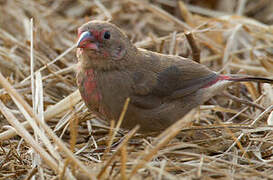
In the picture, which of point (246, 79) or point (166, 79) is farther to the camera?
point (246, 79)

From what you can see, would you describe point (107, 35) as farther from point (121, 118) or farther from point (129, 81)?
point (121, 118)

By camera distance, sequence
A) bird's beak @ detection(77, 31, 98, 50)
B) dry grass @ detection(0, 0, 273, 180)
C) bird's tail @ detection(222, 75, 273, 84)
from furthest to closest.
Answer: bird's tail @ detection(222, 75, 273, 84)
bird's beak @ detection(77, 31, 98, 50)
dry grass @ detection(0, 0, 273, 180)

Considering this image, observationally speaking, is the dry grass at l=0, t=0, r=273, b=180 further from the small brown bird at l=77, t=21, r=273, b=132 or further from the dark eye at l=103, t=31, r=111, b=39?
the dark eye at l=103, t=31, r=111, b=39

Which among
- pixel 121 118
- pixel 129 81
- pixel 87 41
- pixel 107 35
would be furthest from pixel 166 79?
pixel 121 118

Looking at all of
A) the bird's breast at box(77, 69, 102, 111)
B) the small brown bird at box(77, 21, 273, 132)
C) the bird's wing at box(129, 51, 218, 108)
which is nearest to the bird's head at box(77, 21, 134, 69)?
the small brown bird at box(77, 21, 273, 132)

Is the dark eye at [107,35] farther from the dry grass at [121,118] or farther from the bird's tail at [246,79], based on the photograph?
the bird's tail at [246,79]

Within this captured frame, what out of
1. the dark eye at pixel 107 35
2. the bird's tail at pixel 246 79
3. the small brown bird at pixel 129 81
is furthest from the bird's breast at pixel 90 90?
the bird's tail at pixel 246 79
